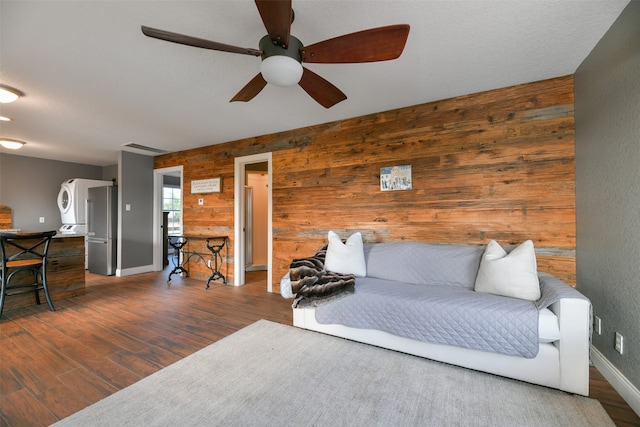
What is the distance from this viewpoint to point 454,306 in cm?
195

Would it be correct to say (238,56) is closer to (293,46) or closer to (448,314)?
(293,46)

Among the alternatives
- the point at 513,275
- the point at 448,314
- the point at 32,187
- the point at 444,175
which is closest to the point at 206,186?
the point at 444,175

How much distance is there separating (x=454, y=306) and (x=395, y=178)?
1.59 metres

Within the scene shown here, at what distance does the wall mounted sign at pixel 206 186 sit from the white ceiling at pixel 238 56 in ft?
4.00

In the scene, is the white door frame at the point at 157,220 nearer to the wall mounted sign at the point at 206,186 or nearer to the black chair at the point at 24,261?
the wall mounted sign at the point at 206,186

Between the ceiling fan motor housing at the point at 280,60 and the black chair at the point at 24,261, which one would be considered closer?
the ceiling fan motor housing at the point at 280,60

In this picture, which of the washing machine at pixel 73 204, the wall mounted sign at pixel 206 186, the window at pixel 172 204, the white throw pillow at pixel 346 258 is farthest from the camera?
the window at pixel 172 204

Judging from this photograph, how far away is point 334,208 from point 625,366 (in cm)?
274

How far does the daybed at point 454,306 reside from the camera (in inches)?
66.8

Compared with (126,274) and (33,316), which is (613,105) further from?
(126,274)

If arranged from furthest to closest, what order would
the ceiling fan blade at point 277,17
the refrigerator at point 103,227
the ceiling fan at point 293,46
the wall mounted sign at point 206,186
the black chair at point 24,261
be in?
1. the refrigerator at point 103,227
2. the wall mounted sign at point 206,186
3. the black chair at point 24,261
4. the ceiling fan at point 293,46
5. the ceiling fan blade at point 277,17

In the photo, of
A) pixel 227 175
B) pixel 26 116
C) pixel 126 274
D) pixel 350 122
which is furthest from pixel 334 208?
pixel 126 274

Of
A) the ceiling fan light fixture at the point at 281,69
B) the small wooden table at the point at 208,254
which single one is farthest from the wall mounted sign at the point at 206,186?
the ceiling fan light fixture at the point at 281,69

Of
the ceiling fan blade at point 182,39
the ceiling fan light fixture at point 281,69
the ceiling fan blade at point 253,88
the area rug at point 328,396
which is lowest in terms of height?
the area rug at point 328,396
